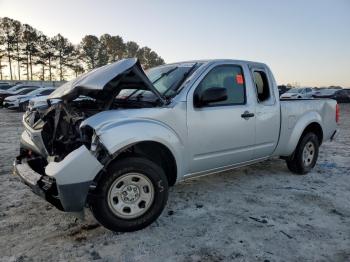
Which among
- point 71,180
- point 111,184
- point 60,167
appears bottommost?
point 111,184

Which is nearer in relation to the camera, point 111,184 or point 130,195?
point 111,184

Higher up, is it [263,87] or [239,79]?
[239,79]

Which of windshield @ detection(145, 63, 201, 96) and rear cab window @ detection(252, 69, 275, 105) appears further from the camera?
rear cab window @ detection(252, 69, 275, 105)

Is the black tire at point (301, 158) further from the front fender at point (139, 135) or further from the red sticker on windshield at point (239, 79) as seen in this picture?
the front fender at point (139, 135)

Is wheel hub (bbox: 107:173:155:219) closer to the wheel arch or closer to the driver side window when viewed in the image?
the wheel arch

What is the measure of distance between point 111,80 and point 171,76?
1.16 meters

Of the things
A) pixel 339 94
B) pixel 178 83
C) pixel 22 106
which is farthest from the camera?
pixel 339 94

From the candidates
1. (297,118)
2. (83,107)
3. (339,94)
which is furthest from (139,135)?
(339,94)

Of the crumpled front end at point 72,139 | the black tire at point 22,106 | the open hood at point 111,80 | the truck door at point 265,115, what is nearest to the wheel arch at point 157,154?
the crumpled front end at point 72,139

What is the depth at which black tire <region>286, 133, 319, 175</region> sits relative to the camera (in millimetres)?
5625

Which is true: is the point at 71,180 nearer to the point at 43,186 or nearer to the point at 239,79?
the point at 43,186

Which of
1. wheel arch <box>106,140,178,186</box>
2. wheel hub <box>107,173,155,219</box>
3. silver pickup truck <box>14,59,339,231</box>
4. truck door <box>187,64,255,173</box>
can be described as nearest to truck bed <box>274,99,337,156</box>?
silver pickup truck <box>14,59,339,231</box>

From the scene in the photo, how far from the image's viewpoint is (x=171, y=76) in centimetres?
438

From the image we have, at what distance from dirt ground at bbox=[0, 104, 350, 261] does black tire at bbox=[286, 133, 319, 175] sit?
425 millimetres
